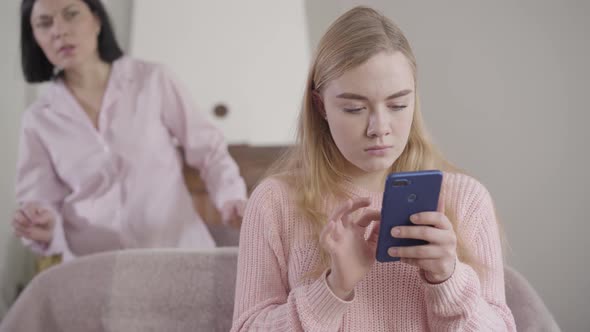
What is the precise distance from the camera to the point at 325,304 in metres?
0.73

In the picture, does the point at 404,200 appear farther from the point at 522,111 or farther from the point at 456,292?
the point at 522,111

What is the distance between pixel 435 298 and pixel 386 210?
0.14 meters

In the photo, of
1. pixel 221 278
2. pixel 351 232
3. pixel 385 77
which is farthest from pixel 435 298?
pixel 221 278

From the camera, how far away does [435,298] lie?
75 centimetres

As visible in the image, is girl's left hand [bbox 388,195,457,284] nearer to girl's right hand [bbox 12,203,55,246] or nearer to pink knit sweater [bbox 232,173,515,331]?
pink knit sweater [bbox 232,173,515,331]

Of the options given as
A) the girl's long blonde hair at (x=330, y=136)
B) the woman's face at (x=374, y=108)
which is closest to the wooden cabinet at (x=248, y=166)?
the girl's long blonde hair at (x=330, y=136)

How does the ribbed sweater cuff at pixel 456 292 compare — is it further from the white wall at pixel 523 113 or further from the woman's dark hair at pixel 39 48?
the woman's dark hair at pixel 39 48

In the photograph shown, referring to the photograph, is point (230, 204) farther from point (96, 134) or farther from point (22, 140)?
point (22, 140)

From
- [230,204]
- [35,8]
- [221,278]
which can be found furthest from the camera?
[35,8]

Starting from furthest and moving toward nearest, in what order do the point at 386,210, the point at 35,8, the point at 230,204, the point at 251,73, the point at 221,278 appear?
the point at 251,73 → the point at 35,8 → the point at 230,204 → the point at 221,278 → the point at 386,210

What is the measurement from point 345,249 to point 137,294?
573 millimetres

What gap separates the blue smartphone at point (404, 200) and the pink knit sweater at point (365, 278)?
116mm

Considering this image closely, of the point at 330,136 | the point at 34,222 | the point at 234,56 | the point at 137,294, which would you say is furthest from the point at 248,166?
the point at 330,136

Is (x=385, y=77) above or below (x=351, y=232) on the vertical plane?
above
